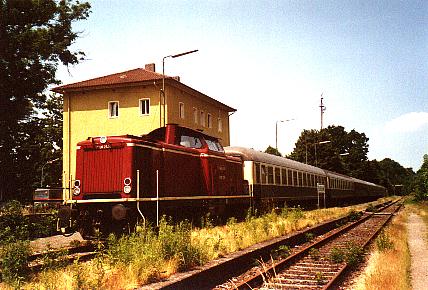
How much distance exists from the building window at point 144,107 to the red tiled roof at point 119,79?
167 cm

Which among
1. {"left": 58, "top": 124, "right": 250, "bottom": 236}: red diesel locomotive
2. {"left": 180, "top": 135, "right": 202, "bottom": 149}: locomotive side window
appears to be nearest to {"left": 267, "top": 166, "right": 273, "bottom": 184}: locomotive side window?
{"left": 180, "top": 135, "right": 202, "bottom": 149}: locomotive side window

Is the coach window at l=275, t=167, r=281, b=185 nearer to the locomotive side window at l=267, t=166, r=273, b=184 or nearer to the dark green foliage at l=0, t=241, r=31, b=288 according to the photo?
the locomotive side window at l=267, t=166, r=273, b=184

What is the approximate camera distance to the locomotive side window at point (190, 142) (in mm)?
13414

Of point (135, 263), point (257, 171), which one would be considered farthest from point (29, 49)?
point (135, 263)

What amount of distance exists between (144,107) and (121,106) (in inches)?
77.4

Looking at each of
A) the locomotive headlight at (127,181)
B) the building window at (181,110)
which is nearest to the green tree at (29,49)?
the building window at (181,110)

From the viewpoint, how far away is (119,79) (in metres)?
34.8

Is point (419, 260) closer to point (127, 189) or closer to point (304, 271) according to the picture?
point (304, 271)

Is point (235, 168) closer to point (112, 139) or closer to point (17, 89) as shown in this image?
point (112, 139)

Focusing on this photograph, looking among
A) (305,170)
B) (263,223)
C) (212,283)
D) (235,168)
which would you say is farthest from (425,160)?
(212,283)

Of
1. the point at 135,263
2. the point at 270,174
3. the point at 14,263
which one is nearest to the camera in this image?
the point at 135,263

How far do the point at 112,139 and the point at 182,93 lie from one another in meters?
24.4

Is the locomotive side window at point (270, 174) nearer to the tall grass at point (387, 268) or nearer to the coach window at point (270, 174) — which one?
the coach window at point (270, 174)

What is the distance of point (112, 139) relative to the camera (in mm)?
11195
